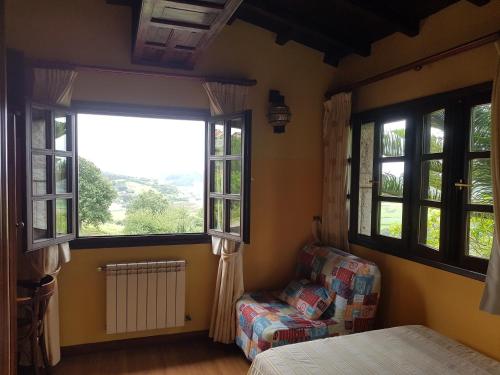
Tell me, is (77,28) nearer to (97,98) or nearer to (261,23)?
(97,98)

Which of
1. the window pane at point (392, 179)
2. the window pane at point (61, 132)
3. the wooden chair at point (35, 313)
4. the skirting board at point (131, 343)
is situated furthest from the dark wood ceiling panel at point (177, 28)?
the skirting board at point (131, 343)

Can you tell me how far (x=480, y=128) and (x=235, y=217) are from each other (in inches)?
72.5

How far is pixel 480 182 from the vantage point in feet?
7.21

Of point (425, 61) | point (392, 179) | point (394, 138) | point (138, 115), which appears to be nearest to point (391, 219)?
point (392, 179)

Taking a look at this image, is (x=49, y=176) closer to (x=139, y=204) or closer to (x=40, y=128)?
(x=40, y=128)

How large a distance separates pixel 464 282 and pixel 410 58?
164 cm

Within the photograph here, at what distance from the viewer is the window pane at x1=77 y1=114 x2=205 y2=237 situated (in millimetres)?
3012

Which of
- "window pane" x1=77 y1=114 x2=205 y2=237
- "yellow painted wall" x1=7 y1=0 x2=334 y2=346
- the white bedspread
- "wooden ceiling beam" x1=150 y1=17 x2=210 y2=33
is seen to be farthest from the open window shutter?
the white bedspread

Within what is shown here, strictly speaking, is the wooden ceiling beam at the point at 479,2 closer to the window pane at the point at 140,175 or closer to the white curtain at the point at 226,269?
the white curtain at the point at 226,269

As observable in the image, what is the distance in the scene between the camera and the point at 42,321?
97.4 inches

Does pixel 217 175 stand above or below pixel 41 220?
above

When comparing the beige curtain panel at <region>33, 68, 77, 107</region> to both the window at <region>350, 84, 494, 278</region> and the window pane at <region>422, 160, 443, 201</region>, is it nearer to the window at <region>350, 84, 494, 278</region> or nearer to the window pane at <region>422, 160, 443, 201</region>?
the window at <region>350, 84, 494, 278</region>

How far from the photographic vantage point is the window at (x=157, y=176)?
2967 mm

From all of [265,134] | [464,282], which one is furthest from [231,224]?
[464,282]
